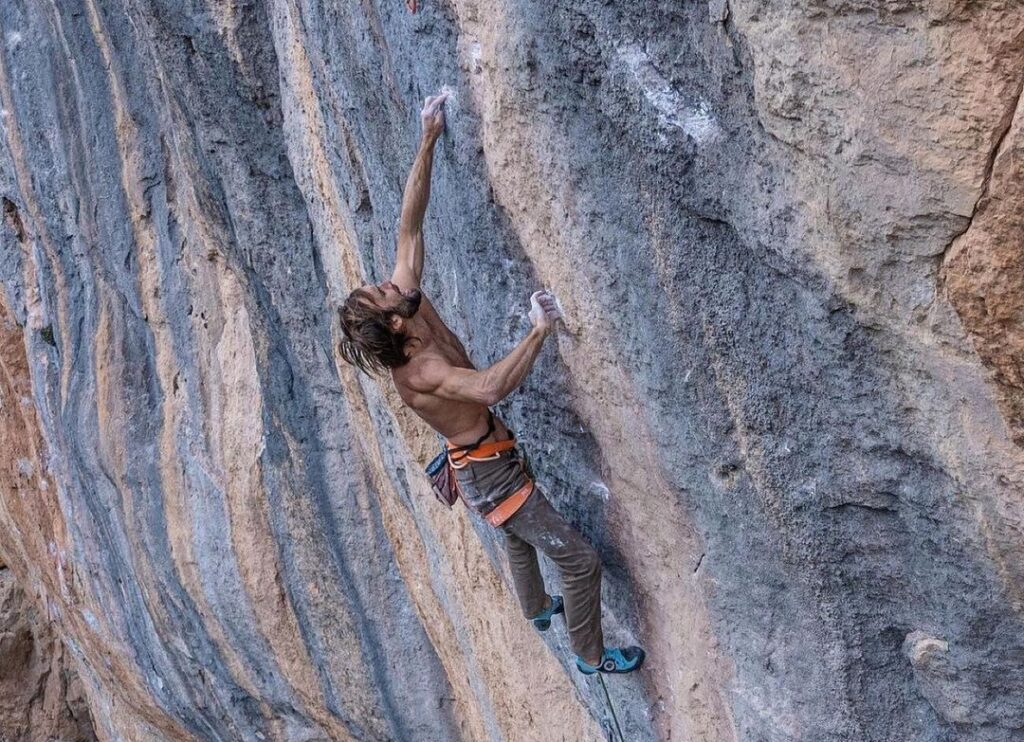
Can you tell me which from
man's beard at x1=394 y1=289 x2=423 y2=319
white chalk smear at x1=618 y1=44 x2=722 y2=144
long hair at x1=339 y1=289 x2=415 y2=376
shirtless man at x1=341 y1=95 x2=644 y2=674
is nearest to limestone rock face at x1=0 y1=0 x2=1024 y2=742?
white chalk smear at x1=618 y1=44 x2=722 y2=144

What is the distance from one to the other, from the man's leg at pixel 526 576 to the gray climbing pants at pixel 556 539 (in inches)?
3.8

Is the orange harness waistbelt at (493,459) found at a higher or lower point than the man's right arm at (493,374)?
lower

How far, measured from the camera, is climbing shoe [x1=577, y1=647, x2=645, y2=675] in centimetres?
397

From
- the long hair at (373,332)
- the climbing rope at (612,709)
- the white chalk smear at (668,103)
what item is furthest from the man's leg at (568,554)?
the white chalk smear at (668,103)

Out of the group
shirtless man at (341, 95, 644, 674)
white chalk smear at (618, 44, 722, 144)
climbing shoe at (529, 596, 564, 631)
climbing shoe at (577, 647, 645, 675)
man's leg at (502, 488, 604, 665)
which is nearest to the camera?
white chalk smear at (618, 44, 722, 144)

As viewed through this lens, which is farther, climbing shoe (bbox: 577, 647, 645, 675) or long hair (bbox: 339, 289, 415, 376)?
climbing shoe (bbox: 577, 647, 645, 675)

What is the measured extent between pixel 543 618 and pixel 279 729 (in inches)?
131

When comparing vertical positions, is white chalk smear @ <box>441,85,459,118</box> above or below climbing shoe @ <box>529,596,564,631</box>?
above

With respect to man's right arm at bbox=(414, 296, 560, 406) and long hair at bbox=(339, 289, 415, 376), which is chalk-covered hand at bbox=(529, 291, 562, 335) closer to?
man's right arm at bbox=(414, 296, 560, 406)

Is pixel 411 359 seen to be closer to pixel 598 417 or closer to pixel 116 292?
pixel 598 417

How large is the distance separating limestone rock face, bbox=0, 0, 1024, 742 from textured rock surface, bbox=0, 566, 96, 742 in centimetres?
383

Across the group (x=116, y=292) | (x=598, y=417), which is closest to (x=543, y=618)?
(x=598, y=417)

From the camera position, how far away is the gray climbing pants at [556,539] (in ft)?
12.5

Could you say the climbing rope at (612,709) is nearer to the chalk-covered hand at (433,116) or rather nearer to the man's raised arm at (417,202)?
the man's raised arm at (417,202)
